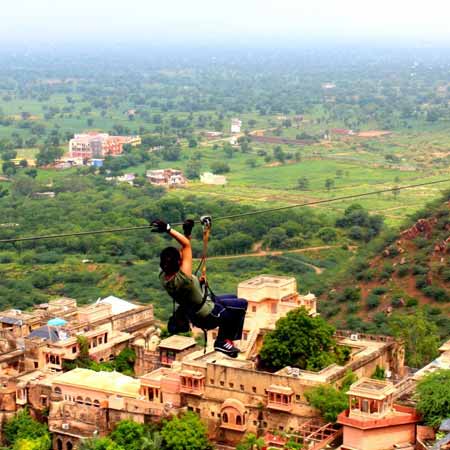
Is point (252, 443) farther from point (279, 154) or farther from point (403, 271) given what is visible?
point (279, 154)

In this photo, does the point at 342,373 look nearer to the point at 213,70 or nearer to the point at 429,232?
the point at 429,232

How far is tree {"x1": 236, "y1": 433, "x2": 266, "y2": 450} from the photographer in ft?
71.9

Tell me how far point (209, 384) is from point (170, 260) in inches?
498

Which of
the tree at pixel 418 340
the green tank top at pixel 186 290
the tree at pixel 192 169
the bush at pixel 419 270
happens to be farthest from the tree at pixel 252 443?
the tree at pixel 192 169

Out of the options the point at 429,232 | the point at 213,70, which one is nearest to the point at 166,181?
the point at 429,232

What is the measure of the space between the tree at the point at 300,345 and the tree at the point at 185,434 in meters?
2.06

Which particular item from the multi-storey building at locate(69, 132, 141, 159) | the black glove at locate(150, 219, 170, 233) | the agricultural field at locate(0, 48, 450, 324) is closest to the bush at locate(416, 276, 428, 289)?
the agricultural field at locate(0, 48, 450, 324)

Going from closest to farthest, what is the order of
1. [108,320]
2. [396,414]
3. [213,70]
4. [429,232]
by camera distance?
[396,414], [108,320], [429,232], [213,70]

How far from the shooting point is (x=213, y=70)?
199625 mm

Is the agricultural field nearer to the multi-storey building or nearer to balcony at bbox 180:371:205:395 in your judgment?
the multi-storey building

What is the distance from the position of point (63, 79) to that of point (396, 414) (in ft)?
530

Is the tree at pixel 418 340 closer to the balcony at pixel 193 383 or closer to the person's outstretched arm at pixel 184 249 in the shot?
the balcony at pixel 193 383

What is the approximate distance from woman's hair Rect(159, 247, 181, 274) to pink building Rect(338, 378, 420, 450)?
984 cm

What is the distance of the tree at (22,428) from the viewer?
80.8 ft
